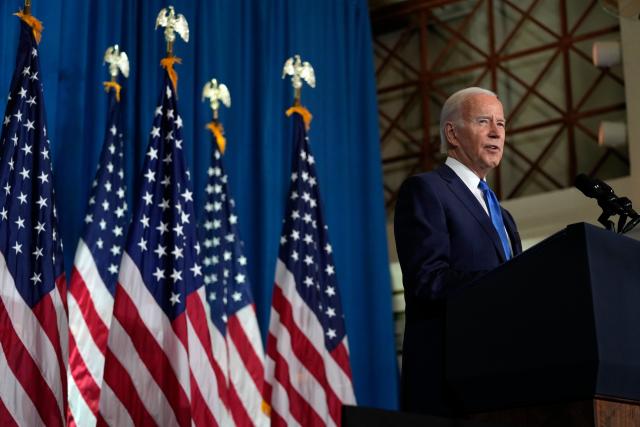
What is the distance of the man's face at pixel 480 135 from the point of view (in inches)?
103

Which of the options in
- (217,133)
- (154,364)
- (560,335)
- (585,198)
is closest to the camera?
(560,335)

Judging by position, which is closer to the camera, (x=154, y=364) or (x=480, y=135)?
(x=480, y=135)

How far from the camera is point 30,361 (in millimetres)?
4254

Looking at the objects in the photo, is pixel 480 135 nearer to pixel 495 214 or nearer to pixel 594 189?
pixel 495 214

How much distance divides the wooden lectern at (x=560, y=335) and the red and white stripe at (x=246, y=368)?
11.8 ft

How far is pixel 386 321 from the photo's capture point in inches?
A: 287

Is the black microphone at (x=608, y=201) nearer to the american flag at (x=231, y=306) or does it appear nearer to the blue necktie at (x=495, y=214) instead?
the blue necktie at (x=495, y=214)

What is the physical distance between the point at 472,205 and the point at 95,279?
2.92 meters

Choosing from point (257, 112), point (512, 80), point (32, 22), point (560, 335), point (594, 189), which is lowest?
point (560, 335)

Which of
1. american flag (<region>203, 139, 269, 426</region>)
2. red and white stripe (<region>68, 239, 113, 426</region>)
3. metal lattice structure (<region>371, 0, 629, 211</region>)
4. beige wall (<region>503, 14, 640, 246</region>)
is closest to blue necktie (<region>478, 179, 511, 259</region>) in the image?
red and white stripe (<region>68, 239, 113, 426</region>)

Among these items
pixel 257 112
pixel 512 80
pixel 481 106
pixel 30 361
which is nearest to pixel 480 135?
pixel 481 106

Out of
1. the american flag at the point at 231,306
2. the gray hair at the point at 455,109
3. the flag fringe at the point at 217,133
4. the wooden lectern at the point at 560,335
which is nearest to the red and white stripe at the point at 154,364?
the american flag at the point at 231,306

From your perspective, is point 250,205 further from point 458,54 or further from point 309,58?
point 458,54

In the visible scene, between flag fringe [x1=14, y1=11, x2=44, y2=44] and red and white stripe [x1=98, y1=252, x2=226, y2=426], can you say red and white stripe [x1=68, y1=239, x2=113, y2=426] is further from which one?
flag fringe [x1=14, y1=11, x2=44, y2=44]
